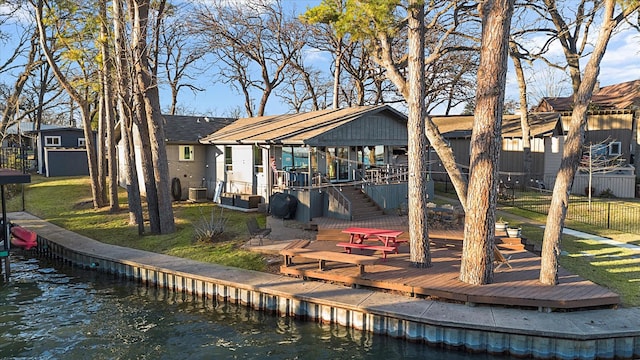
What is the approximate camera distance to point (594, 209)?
20641mm

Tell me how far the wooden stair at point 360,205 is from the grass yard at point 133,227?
353cm

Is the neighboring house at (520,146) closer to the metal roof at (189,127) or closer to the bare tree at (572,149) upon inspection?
the metal roof at (189,127)

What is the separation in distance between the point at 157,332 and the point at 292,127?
1153 cm

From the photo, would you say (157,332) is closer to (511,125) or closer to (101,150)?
(101,150)

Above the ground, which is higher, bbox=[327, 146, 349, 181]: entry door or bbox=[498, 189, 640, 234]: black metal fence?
bbox=[327, 146, 349, 181]: entry door

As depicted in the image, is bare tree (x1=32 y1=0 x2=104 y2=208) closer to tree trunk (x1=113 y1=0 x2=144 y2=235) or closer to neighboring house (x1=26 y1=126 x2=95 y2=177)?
tree trunk (x1=113 y1=0 x2=144 y2=235)

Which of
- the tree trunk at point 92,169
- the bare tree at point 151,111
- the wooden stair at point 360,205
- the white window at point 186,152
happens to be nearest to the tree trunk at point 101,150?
the tree trunk at point 92,169

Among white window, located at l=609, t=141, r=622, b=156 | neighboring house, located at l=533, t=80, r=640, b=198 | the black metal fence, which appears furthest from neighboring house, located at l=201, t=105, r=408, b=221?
white window, located at l=609, t=141, r=622, b=156

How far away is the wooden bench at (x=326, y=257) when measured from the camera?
34.8ft

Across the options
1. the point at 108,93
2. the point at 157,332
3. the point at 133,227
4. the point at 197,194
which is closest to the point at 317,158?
the point at 197,194

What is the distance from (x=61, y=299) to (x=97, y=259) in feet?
8.15

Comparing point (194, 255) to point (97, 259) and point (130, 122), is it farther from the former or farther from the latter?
point (130, 122)

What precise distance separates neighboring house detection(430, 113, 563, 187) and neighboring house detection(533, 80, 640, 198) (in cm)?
138

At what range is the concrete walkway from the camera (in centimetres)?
Answer: 794
